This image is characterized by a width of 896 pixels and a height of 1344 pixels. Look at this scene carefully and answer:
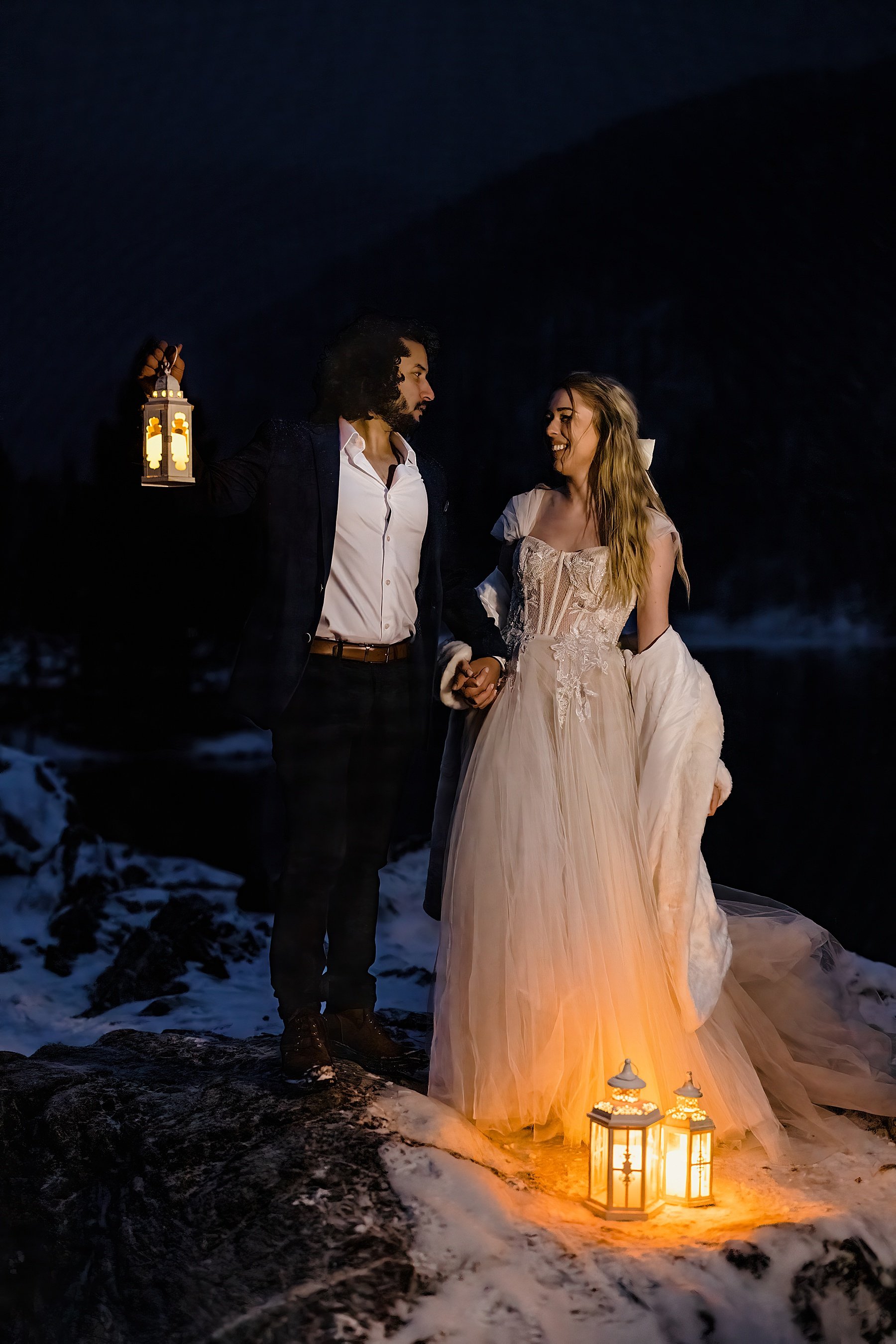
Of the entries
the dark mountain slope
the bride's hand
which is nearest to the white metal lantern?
the bride's hand

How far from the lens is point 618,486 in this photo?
9.53ft

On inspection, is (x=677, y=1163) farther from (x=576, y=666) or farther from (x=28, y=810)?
(x=28, y=810)

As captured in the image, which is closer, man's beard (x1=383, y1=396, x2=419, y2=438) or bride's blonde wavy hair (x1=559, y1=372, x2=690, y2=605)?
man's beard (x1=383, y1=396, x2=419, y2=438)

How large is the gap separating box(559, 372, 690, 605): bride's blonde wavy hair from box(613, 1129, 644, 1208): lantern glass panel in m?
1.14

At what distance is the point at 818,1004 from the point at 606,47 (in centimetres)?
364

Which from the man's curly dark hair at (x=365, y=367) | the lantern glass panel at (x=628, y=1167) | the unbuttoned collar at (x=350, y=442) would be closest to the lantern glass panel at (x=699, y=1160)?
the lantern glass panel at (x=628, y=1167)

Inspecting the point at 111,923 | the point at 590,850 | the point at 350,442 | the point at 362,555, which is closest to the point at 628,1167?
the point at 590,850

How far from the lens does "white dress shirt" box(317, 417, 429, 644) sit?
2701mm

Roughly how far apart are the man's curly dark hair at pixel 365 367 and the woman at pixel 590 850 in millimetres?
398

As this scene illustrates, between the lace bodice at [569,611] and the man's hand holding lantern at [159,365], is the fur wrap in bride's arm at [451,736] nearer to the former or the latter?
the lace bodice at [569,611]

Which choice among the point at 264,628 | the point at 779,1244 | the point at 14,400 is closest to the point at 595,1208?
the point at 779,1244

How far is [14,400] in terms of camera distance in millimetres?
4805

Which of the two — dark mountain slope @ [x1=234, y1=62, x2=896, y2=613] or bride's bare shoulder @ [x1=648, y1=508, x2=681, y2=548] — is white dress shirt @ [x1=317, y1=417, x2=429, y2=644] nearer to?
bride's bare shoulder @ [x1=648, y1=508, x2=681, y2=548]

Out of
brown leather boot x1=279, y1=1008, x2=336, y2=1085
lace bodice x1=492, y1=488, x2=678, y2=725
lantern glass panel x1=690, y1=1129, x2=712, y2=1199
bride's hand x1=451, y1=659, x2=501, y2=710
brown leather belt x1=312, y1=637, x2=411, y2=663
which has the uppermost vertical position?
lace bodice x1=492, y1=488, x2=678, y2=725
